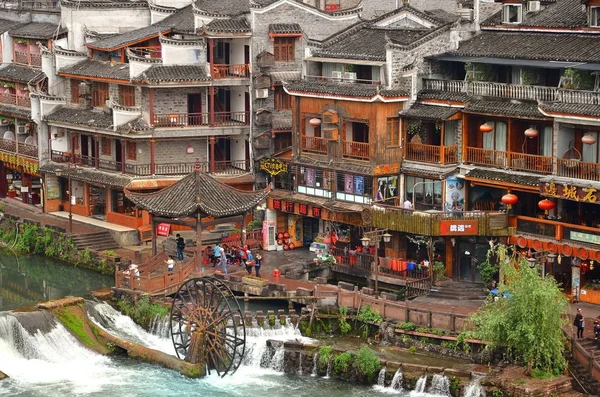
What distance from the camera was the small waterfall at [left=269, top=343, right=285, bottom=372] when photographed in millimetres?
71812

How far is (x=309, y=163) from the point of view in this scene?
87.1 meters

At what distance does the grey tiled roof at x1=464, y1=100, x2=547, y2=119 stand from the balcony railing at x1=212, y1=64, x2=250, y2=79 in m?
17.5

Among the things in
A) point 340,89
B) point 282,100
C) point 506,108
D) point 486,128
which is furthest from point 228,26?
point 506,108

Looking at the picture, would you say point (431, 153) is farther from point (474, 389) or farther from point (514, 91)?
point (474, 389)

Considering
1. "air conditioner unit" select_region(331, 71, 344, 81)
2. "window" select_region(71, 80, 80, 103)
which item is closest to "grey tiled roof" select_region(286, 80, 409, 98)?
"air conditioner unit" select_region(331, 71, 344, 81)

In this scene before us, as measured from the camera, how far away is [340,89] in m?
84.8

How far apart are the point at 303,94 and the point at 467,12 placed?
10.4m

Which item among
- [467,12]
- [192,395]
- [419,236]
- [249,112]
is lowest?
[192,395]

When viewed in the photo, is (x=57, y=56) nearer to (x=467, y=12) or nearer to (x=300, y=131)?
(x=300, y=131)

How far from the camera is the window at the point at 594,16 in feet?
261

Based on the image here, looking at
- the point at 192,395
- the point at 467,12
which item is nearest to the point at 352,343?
the point at 192,395

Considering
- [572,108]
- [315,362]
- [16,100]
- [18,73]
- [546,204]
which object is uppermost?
[18,73]

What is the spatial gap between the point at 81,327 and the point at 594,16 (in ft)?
101

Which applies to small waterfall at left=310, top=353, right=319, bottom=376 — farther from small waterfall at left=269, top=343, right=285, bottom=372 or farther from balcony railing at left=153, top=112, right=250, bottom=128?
balcony railing at left=153, top=112, right=250, bottom=128
